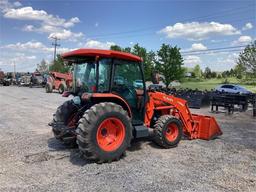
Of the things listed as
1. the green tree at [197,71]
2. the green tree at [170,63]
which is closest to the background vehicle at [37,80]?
the green tree at [170,63]

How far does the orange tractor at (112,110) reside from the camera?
645 cm

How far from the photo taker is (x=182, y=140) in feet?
28.9

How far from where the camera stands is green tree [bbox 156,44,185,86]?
41.9 meters

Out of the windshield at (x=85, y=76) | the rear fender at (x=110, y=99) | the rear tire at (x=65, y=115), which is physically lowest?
the rear tire at (x=65, y=115)

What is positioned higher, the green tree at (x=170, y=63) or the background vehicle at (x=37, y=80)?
the green tree at (x=170, y=63)

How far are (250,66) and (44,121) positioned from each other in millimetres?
43317

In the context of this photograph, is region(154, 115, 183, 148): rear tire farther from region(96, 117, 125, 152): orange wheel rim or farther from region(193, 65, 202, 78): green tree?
region(193, 65, 202, 78): green tree

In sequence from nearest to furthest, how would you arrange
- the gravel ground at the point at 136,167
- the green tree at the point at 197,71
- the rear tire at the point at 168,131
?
the gravel ground at the point at 136,167 → the rear tire at the point at 168,131 → the green tree at the point at 197,71

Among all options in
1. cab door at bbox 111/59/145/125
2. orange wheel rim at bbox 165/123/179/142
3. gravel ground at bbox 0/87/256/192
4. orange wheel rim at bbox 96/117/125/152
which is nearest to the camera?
gravel ground at bbox 0/87/256/192

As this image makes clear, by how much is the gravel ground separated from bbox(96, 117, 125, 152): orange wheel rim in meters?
0.39

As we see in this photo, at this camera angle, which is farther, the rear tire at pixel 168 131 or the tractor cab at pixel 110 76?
the rear tire at pixel 168 131

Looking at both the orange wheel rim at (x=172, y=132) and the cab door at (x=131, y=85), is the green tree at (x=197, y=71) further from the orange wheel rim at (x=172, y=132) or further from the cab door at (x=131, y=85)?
the cab door at (x=131, y=85)

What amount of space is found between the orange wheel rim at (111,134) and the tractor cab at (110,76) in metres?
0.59

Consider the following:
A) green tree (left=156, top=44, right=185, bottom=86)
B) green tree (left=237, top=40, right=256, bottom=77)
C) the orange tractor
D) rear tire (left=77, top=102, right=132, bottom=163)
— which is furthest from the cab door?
green tree (left=237, top=40, right=256, bottom=77)
